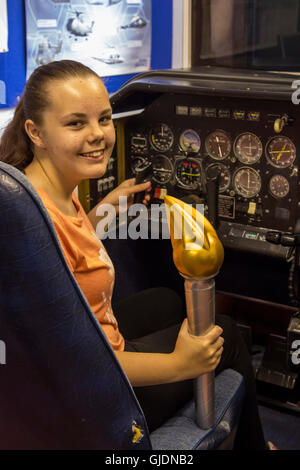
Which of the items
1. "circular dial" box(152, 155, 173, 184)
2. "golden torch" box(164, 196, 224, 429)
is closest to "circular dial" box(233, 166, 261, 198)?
"circular dial" box(152, 155, 173, 184)

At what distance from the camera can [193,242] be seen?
2.85 ft

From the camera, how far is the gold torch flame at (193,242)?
868 mm

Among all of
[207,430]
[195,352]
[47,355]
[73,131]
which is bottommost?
[207,430]

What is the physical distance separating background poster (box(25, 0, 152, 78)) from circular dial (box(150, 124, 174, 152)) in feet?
1.15

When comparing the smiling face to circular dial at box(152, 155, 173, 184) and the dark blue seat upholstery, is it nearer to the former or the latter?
the dark blue seat upholstery

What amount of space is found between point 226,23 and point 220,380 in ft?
5.81

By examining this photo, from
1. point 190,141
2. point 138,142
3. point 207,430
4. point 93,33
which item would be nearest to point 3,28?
point 93,33

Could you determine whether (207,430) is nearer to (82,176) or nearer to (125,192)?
(82,176)

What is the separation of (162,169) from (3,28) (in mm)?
739

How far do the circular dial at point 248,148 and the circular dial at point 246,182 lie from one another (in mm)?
34

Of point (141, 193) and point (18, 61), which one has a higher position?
point (18, 61)

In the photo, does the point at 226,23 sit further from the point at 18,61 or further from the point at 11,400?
the point at 11,400

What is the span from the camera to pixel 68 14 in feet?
6.61
